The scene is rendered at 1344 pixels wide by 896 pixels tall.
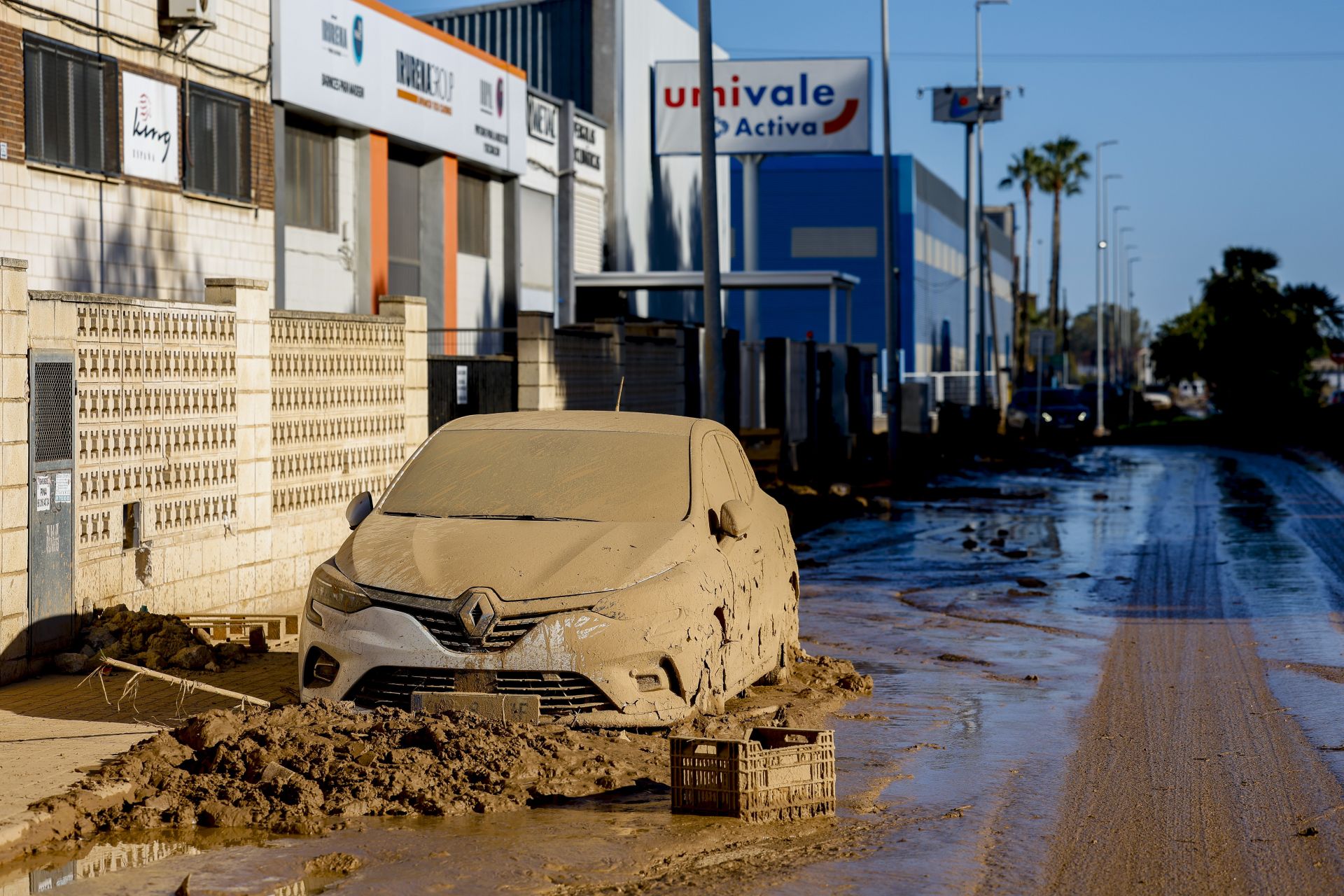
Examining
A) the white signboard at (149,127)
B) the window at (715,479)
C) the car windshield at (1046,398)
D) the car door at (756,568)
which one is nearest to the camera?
the car door at (756,568)

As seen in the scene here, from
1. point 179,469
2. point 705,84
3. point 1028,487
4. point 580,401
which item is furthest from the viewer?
point 1028,487

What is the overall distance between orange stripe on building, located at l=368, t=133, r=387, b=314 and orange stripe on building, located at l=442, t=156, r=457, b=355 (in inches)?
89.1

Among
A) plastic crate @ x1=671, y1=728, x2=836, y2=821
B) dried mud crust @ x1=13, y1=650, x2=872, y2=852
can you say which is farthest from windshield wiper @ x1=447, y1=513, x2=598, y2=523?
plastic crate @ x1=671, y1=728, x2=836, y2=821

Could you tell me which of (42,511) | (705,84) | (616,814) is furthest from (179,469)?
(705,84)

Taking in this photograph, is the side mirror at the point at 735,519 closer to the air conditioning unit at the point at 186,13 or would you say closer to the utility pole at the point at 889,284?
the air conditioning unit at the point at 186,13

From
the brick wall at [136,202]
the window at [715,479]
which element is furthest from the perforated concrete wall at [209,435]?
the brick wall at [136,202]

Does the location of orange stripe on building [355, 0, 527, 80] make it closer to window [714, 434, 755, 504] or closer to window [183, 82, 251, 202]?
window [183, 82, 251, 202]

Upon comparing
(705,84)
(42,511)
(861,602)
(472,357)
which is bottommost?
(861,602)

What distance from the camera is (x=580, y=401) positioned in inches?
763

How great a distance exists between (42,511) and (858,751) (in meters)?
5.23

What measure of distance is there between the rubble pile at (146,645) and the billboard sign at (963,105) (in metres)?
46.3

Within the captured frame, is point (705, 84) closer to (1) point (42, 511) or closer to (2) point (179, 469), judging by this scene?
(2) point (179, 469)

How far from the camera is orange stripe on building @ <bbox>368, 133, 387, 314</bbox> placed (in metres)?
26.1

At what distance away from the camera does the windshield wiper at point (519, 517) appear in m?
8.82
